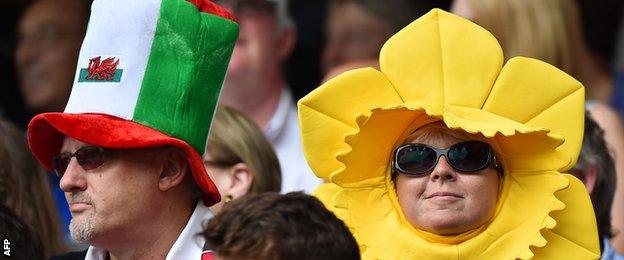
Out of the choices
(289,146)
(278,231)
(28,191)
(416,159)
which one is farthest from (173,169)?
(289,146)

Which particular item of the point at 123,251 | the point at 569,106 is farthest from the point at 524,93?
the point at 123,251

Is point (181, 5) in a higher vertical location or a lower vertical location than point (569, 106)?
higher

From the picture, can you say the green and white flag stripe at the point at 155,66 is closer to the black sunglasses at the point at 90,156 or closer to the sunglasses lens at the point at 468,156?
the black sunglasses at the point at 90,156

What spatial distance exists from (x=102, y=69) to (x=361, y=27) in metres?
2.96

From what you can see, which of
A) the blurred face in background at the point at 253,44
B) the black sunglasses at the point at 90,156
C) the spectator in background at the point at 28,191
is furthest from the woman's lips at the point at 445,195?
the blurred face in background at the point at 253,44

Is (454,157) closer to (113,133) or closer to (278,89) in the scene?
(113,133)

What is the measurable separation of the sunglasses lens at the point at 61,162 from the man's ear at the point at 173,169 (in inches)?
11.2

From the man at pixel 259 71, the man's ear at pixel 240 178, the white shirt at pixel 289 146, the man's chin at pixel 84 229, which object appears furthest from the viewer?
the man at pixel 259 71

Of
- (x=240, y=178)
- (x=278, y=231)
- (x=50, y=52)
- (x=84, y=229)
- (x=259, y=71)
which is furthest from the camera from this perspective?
(x=50, y=52)

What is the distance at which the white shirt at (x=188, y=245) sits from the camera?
4.79 m

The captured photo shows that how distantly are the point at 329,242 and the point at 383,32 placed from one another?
386 centimetres

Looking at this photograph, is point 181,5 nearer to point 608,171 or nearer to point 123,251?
point 123,251

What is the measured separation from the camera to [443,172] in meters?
4.57

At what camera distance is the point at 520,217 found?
4.66 m
